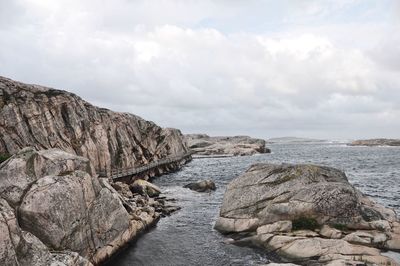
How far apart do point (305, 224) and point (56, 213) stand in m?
17.7

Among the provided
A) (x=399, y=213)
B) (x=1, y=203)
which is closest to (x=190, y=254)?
(x=1, y=203)

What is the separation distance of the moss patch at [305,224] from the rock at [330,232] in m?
0.70

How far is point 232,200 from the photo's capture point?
3441 cm

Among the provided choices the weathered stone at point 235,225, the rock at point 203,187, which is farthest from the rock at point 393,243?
the rock at point 203,187

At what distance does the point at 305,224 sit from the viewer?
1129 inches

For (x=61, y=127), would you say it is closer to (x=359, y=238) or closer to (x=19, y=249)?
(x=19, y=249)

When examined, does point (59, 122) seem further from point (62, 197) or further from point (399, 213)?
point (399, 213)

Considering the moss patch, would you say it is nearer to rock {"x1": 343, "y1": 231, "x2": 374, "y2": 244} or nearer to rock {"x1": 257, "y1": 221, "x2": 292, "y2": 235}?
rock {"x1": 257, "y1": 221, "x2": 292, "y2": 235}

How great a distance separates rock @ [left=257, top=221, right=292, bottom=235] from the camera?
28.8 meters

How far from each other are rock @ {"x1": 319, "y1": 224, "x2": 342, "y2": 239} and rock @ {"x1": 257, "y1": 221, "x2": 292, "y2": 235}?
237cm

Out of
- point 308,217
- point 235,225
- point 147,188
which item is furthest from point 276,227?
point 147,188

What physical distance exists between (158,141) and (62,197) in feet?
240


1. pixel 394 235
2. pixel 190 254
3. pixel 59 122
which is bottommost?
pixel 190 254

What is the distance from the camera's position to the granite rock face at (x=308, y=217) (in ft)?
81.4
